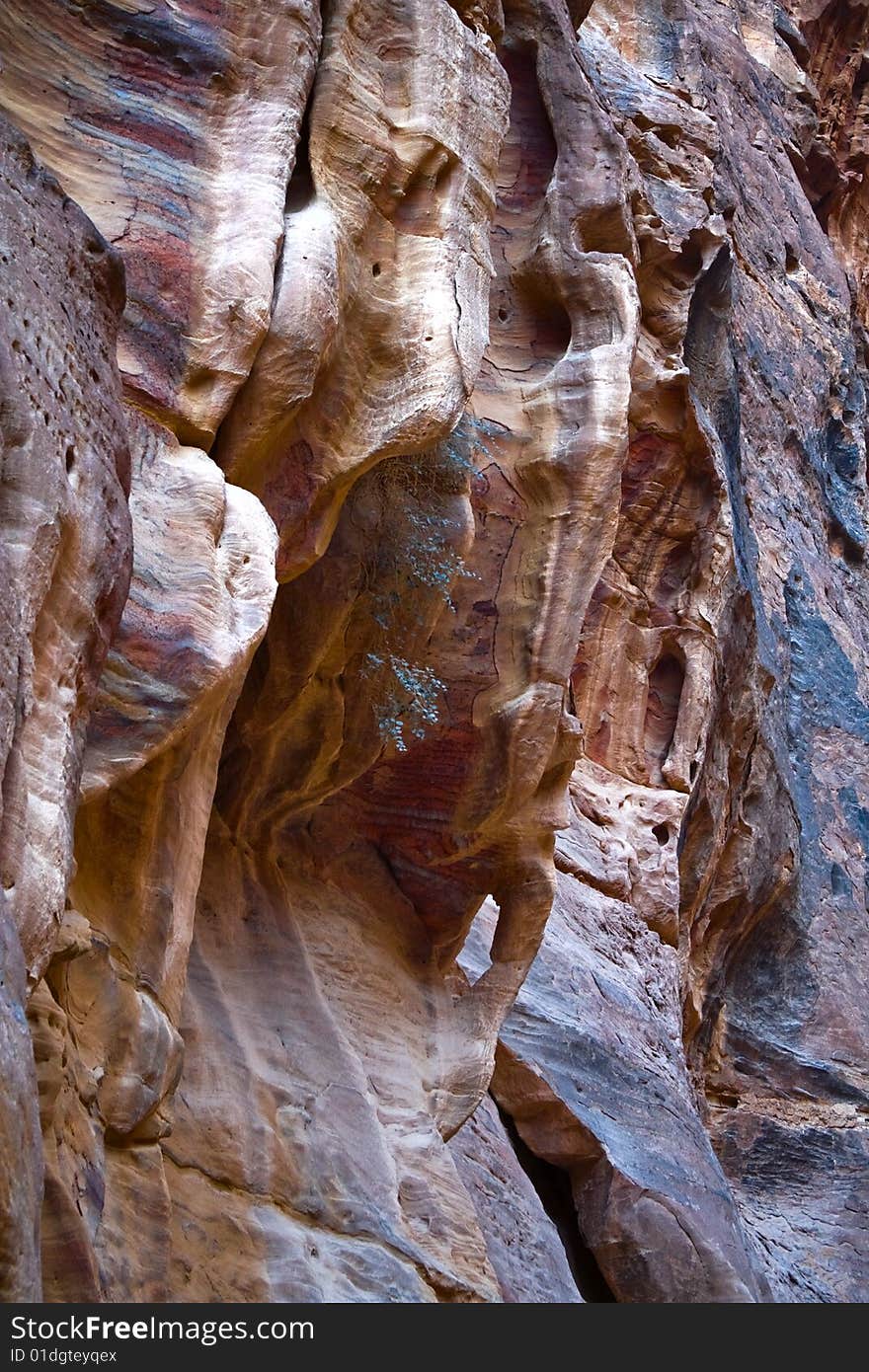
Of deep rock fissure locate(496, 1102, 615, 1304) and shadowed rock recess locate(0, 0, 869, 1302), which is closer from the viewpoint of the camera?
shadowed rock recess locate(0, 0, 869, 1302)

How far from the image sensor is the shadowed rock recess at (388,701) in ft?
13.8

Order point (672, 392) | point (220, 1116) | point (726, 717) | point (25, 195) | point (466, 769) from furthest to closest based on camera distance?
point (726, 717)
point (672, 392)
point (466, 769)
point (220, 1116)
point (25, 195)

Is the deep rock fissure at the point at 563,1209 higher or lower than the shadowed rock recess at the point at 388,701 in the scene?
lower

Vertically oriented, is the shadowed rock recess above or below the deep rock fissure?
above

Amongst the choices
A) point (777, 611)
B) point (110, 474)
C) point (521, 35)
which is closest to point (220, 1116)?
point (110, 474)

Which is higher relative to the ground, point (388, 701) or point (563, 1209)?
point (388, 701)

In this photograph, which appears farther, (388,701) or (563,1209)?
(563,1209)

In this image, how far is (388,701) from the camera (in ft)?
22.1

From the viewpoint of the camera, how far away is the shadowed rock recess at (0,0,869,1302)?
420 centimetres

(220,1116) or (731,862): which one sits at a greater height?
(731,862)

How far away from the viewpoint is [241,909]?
6.47 m

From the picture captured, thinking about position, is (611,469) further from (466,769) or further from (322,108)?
(322,108)

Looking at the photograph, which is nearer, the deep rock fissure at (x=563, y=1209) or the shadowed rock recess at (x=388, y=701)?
the shadowed rock recess at (x=388, y=701)

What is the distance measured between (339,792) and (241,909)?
0.82 m
